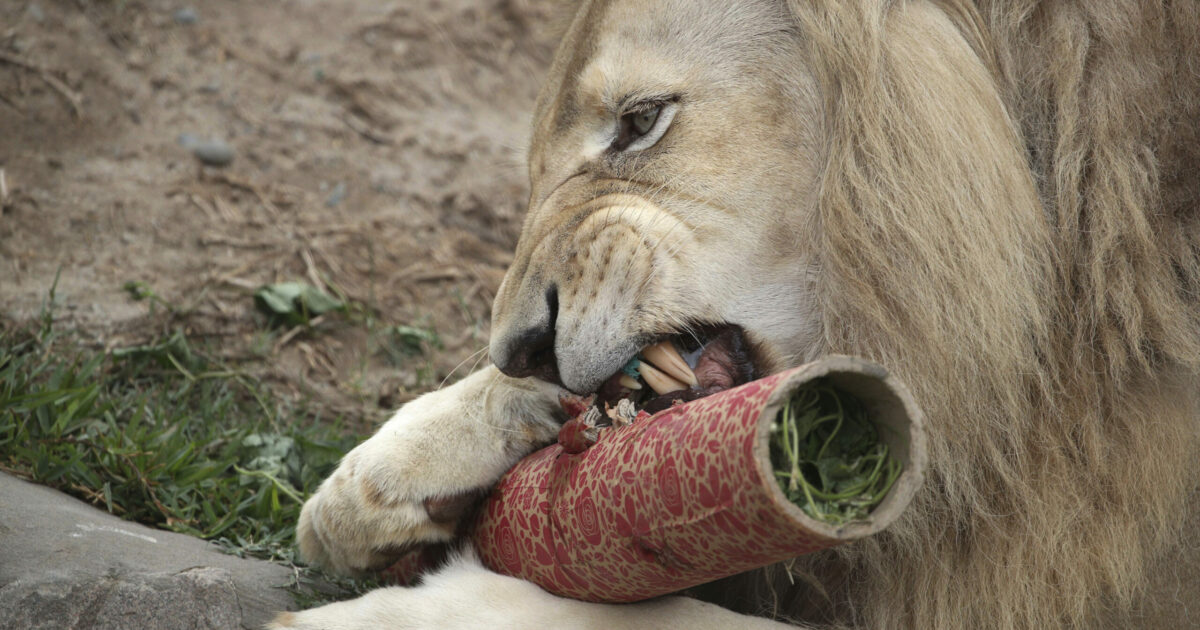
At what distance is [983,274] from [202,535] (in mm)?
1794

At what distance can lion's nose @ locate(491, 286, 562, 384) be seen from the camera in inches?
Answer: 88.0

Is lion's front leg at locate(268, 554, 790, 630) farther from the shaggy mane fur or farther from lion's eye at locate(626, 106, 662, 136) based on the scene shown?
lion's eye at locate(626, 106, 662, 136)

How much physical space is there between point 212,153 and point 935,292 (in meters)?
3.02

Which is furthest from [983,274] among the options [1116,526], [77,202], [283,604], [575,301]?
[77,202]

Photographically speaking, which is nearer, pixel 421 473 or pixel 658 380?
pixel 658 380

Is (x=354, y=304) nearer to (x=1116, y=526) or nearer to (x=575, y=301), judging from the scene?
(x=575, y=301)

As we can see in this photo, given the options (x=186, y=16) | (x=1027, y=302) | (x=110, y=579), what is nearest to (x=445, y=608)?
(x=110, y=579)

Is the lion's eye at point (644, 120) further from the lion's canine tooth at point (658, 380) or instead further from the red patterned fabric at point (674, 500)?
the red patterned fabric at point (674, 500)

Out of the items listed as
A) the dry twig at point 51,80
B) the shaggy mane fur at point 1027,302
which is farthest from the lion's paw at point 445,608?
the dry twig at point 51,80

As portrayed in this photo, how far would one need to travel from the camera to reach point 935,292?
2.10 meters

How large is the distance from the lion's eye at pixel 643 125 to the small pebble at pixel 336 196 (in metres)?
2.18

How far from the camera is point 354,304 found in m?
3.85

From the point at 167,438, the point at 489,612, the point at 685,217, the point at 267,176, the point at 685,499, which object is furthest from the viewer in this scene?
the point at 267,176

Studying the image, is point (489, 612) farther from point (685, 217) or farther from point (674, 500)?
point (685, 217)
